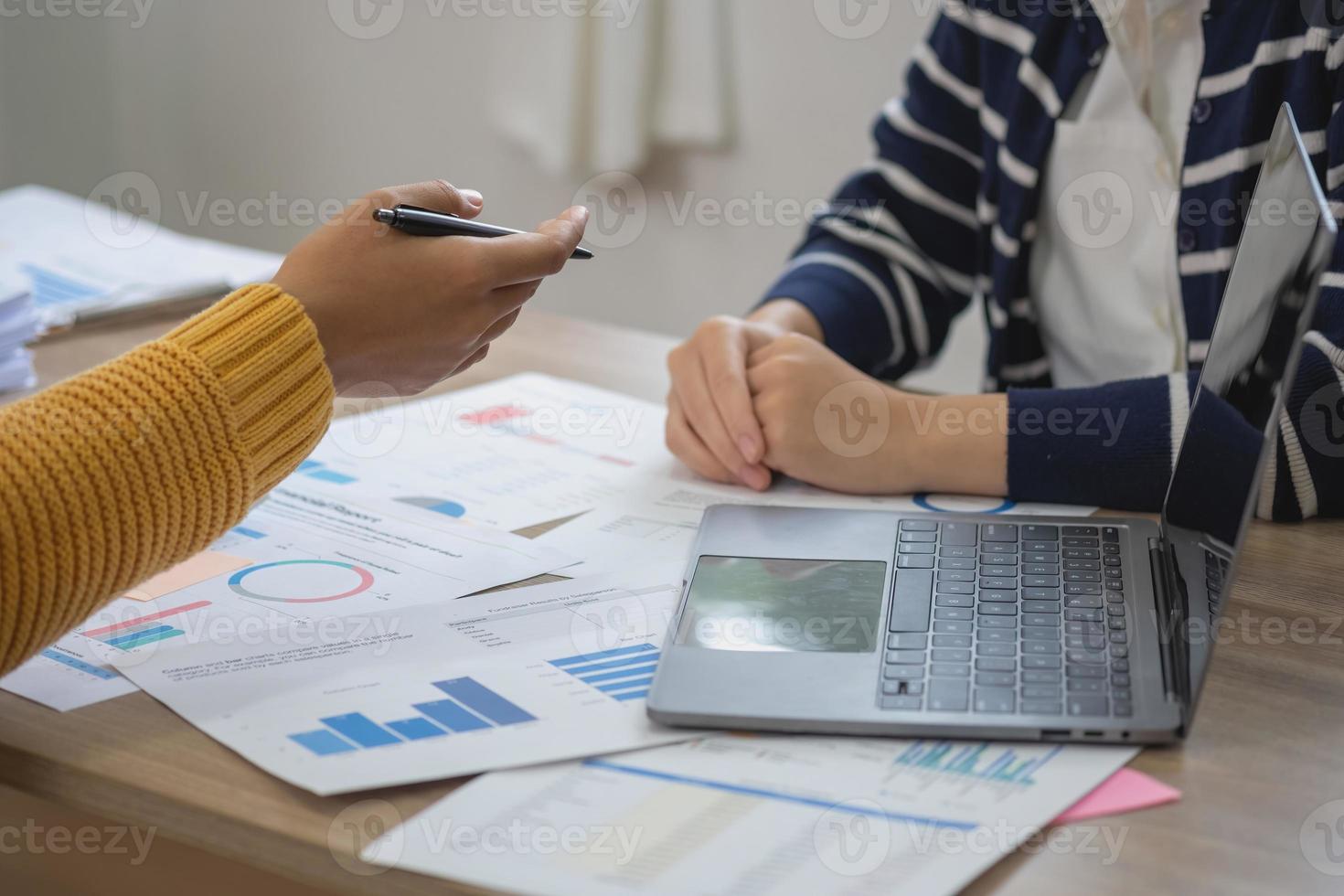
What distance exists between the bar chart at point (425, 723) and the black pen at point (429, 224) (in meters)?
0.25

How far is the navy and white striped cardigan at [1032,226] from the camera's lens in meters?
0.78

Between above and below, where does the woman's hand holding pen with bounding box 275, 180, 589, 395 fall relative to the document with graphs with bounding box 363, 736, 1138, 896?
above

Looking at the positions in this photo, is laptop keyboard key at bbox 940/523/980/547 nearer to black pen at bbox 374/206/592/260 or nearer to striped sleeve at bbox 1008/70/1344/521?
striped sleeve at bbox 1008/70/1344/521

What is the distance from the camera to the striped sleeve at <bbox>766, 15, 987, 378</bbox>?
3.68 feet

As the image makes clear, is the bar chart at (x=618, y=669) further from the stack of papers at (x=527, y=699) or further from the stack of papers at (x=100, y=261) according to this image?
the stack of papers at (x=100, y=261)

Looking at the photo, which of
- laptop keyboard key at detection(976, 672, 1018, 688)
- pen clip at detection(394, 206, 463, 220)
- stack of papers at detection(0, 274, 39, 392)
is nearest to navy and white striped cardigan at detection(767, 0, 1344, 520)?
laptop keyboard key at detection(976, 672, 1018, 688)

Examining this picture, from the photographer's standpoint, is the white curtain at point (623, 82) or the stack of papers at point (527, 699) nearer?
the stack of papers at point (527, 699)

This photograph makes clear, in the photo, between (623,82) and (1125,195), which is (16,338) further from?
(623,82)

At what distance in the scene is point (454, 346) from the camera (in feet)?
2.28

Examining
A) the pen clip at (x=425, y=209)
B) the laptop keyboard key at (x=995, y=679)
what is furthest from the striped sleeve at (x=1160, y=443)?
the pen clip at (x=425, y=209)

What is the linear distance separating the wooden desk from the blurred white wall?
1336mm

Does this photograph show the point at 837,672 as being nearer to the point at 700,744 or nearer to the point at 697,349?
the point at 700,744

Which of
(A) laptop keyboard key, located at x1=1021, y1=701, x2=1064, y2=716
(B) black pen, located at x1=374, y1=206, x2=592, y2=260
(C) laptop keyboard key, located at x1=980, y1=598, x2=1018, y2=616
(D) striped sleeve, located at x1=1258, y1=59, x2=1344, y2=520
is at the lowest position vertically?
(C) laptop keyboard key, located at x1=980, y1=598, x2=1018, y2=616

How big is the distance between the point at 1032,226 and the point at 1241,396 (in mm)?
540
